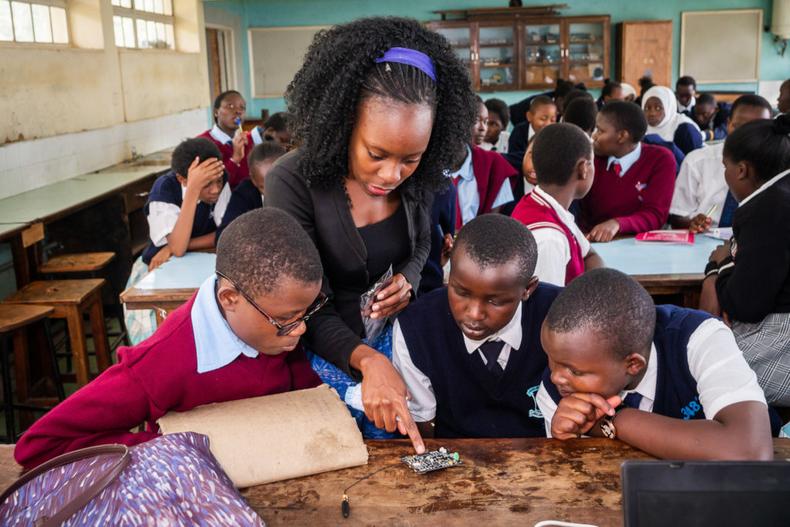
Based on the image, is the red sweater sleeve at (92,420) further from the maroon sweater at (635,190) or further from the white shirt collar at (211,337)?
the maroon sweater at (635,190)

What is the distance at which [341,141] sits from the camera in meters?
1.63

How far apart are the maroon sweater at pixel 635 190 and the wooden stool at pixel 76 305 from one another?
247 centimetres

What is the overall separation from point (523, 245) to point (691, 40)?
36.9ft

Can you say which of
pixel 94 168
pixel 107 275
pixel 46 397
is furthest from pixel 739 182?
pixel 94 168

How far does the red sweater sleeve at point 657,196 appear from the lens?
10.9 ft

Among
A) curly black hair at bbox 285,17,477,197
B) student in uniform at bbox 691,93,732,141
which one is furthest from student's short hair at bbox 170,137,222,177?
student in uniform at bbox 691,93,732,141

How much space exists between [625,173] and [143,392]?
2.81 metres

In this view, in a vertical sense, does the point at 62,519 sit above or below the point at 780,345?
above

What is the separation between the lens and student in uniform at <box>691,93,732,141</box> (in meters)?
7.53

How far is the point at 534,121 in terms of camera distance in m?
5.07

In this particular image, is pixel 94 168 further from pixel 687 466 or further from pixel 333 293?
pixel 687 466

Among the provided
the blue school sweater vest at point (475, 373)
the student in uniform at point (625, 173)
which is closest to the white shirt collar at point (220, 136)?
the student in uniform at point (625, 173)

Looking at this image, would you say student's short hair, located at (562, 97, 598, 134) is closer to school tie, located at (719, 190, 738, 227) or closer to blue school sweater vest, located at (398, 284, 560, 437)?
school tie, located at (719, 190, 738, 227)

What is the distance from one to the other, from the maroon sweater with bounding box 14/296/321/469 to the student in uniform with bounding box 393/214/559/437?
Result: 0.41 metres
